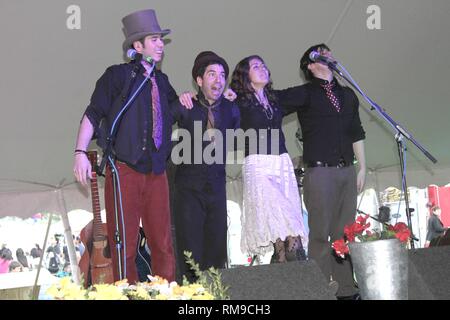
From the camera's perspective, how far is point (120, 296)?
69.0 inches

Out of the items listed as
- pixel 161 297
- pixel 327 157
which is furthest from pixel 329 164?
pixel 161 297

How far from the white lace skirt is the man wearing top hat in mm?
180

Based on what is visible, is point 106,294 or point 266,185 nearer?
point 106,294

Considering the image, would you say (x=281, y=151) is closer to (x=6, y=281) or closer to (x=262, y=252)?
(x=262, y=252)

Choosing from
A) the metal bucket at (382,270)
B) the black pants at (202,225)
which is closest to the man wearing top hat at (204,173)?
the black pants at (202,225)

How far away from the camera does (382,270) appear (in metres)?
2.44

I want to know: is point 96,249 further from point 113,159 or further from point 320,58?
point 320,58

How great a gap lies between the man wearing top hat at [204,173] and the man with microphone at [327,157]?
1.58 feet

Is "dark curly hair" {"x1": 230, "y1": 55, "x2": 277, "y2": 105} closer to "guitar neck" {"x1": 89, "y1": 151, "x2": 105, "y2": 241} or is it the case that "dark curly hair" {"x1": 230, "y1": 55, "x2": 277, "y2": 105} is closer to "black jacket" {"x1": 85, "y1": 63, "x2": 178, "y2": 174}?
"black jacket" {"x1": 85, "y1": 63, "x2": 178, "y2": 174}

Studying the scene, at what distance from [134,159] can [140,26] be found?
769 millimetres

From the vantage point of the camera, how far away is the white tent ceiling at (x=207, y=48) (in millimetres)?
4770

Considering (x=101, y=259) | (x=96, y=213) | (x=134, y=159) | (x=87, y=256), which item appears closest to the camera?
(x=134, y=159)

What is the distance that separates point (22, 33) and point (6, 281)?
1.92 m

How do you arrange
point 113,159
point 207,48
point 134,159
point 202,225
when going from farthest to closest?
point 207,48 → point 202,225 → point 134,159 → point 113,159
